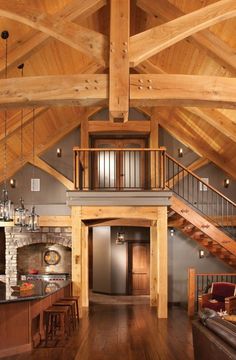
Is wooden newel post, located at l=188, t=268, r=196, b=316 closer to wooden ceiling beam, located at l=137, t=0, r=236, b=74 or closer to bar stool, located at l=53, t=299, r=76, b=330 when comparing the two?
bar stool, located at l=53, t=299, r=76, b=330

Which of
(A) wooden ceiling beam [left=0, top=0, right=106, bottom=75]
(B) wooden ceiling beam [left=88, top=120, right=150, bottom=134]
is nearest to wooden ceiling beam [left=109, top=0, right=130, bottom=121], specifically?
(A) wooden ceiling beam [left=0, top=0, right=106, bottom=75]

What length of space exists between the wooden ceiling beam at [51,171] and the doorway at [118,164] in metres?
0.76

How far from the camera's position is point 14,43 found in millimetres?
7250

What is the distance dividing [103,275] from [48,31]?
9.75 meters

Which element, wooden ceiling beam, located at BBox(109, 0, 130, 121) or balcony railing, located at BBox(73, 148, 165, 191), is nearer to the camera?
wooden ceiling beam, located at BBox(109, 0, 130, 121)

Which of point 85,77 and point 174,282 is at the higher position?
point 85,77

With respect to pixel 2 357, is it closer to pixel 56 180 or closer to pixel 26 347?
pixel 26 347

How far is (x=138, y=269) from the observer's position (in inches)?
540

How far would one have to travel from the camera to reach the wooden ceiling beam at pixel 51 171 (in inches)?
462

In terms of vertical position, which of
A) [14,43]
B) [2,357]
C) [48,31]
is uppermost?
[14,43]

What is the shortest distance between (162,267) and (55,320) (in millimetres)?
2682

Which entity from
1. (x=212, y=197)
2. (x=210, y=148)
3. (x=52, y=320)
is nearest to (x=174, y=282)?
(x=212, y=197)

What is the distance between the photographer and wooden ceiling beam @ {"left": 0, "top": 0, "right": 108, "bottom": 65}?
519 centimetres

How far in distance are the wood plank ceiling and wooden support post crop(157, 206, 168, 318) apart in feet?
7.60
